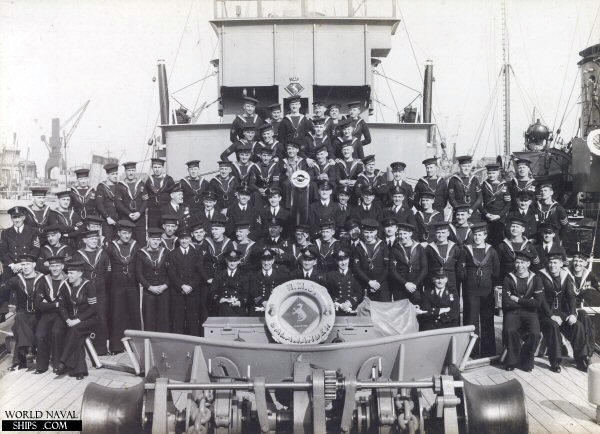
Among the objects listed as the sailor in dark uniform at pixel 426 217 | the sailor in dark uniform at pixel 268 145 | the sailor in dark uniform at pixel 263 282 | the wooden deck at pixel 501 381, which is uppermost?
the sailor in dark uniform at pixel 268 145

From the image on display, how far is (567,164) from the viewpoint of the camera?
12.7m

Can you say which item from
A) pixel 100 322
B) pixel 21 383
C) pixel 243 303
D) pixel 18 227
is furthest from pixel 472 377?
pixel 18 227

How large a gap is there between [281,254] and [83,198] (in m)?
3.21

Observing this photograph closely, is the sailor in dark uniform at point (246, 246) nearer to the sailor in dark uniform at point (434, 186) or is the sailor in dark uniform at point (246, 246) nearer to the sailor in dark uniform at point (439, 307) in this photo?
the sailor in dark uniform at point (439, 307)

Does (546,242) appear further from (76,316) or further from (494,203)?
(76,316)

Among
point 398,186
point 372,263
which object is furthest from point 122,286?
point 398,186

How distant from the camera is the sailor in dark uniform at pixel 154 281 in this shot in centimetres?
647

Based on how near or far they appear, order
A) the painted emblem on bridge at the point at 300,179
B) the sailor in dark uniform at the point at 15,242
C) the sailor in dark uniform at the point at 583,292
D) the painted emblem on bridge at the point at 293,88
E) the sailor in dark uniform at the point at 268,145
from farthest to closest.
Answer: the painted emblem on bridge at the point at 293,88
the sailor in dark uniform at the point at 268,145
the sailor in dark uniform at the point at 15,242
the sailor in dark uniform at the point at 583,292
the painted emblem on bridge at the point at 300,179

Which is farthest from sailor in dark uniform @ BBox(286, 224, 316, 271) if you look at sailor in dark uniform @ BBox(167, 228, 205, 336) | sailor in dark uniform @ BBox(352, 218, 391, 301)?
sailor in dark uniform @ BBox(167, 228, 205, 336)

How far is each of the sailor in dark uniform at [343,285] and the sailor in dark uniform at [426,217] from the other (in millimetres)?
1348

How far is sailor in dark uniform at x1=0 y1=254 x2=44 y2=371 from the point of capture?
20.0 ft

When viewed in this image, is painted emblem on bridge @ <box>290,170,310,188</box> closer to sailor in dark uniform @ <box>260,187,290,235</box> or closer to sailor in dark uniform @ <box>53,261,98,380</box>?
sailor in dark uniform @ <box>260,187,290,235</box>

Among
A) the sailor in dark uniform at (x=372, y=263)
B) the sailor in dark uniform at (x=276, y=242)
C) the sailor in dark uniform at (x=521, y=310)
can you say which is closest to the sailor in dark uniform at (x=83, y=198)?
the sailor in dark uniform at (x=276, y=242)

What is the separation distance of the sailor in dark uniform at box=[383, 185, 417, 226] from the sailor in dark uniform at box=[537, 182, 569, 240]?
1.57 m
